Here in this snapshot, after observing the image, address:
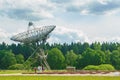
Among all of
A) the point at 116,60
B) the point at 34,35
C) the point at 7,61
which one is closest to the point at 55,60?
the point at 116,60

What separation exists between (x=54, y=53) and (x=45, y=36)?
65626 mm

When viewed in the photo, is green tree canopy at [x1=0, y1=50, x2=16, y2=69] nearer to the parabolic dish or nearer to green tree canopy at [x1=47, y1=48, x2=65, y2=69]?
green tree canopy at [x1=47, y1=48, x2=65, y2=69]

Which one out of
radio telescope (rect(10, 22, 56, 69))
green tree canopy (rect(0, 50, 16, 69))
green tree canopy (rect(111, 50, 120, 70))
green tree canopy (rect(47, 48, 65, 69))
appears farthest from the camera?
green tree canopy (rect(0, 50, 16, 69))

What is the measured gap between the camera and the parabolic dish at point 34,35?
329 feet

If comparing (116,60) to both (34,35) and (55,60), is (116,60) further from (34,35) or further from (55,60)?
(34,35)

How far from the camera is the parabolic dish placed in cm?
10019

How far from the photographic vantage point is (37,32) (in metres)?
102

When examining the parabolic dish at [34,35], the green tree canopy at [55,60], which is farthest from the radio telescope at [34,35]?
the green tree canopy at [55,60]

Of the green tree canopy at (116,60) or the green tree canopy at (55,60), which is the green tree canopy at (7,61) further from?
the green tree canopy at (116,60)

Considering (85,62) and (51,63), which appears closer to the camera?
(85,62)

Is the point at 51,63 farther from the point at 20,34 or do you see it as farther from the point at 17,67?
the point at 20,34

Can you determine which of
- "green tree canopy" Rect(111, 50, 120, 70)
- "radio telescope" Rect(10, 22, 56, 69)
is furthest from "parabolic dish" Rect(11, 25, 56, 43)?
"green tree canopy" Rect(111, 50, 120, 70)

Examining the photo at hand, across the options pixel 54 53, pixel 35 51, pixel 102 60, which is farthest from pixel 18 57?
pixel 35 51

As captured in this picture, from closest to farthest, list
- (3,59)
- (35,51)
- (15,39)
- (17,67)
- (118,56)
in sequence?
(15,39)
(35,51)
(17,67)
(118,56)
(3,59)
